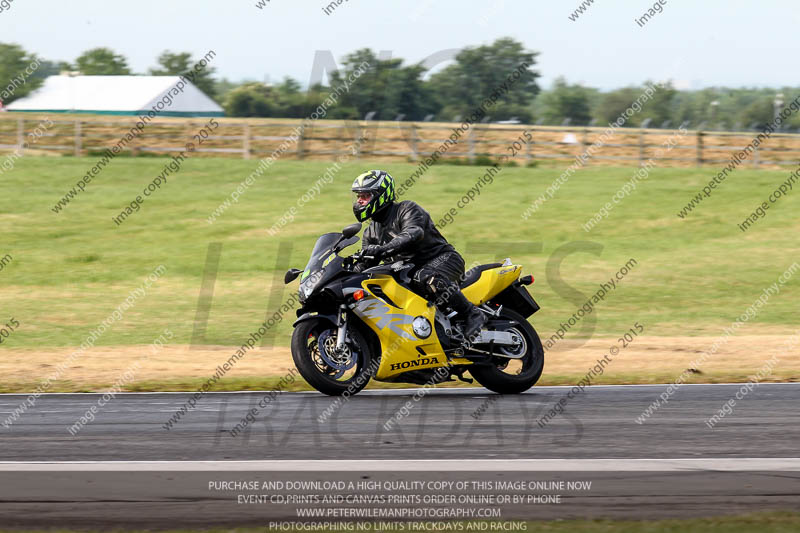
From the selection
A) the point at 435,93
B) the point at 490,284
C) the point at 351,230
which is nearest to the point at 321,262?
the point at 351,230

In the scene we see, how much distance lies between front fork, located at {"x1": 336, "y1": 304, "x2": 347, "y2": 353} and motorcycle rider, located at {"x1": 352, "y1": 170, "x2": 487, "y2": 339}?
49 cm

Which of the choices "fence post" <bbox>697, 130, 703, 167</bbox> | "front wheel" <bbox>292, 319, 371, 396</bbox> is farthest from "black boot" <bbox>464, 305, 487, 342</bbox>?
"fence post" <bbox>697, 130, 703, 167</bbox>

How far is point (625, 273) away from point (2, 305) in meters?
12.5

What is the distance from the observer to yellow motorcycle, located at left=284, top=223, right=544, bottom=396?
9734 mm

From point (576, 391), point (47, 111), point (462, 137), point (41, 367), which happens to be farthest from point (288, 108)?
point (576, 391)

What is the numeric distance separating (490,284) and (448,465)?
4051mm

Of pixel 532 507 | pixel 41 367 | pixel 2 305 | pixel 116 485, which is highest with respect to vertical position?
pixel 532 507

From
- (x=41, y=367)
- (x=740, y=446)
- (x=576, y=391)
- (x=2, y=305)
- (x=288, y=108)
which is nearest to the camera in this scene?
(x=740, y=446)

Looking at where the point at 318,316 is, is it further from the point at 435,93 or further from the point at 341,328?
the point at 435,93

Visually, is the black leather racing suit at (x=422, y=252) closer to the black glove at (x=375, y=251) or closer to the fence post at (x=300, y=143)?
the black glove at (x=375, y=251)

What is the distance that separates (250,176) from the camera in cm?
3222

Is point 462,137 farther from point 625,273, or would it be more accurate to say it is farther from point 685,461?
point 685,461

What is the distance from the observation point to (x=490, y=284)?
10.5m

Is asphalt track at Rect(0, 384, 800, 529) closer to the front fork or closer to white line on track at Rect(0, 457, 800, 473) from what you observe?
white line on track at Rect(0, 457, 800, 473)
